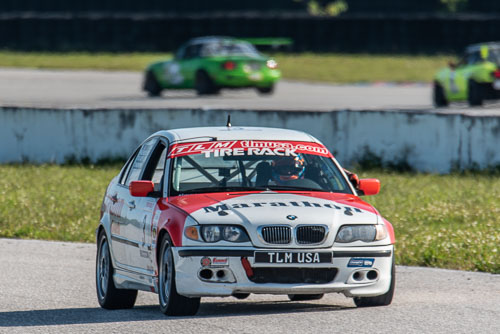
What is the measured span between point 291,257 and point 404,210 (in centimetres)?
630

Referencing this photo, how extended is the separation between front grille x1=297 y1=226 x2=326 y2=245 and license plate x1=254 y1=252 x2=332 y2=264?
0.26 ft

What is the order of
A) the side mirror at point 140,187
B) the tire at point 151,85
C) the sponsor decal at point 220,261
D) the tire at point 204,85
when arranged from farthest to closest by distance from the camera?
the tire at point 151,85
the tire at point 204,85
the side mirror at point 140,187
the sponsor decal at point 220,261

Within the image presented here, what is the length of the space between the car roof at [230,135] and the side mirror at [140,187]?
1.99 feet

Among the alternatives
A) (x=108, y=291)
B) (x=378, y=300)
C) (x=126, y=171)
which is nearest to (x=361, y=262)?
(x=378, y=300)

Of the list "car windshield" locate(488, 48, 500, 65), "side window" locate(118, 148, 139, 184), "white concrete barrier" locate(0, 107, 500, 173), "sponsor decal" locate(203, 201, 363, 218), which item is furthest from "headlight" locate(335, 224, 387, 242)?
"car windshield" locate(488, 48, 500, 65)

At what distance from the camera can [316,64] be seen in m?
39.6

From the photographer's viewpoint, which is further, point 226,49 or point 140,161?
point 226,49

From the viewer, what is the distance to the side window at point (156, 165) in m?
8.73

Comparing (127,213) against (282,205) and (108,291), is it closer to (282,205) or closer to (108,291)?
(108,291)

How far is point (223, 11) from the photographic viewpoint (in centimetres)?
4734

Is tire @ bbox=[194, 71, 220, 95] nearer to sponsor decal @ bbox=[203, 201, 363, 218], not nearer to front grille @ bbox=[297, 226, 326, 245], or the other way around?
sponsor decal @ bbox=[203, 201, 363, 218]

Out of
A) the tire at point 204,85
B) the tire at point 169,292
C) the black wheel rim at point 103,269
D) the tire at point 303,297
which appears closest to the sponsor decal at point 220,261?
the tire at point 169,292

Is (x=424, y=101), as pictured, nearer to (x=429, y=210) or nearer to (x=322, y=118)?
(x=322, y=118)

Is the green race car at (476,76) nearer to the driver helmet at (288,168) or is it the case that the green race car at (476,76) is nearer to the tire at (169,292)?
the driver helmet at (288,168)
